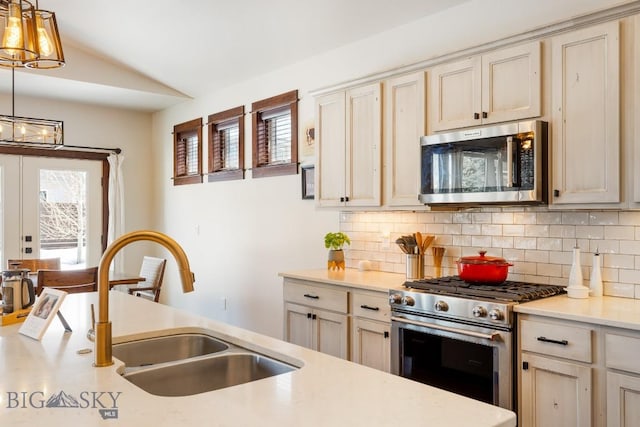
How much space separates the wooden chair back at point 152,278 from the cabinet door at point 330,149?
1.83 m

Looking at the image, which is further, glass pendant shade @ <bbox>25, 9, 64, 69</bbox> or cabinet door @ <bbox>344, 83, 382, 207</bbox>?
cabinet door @ <bbox>344, 83, 382, 207</bbox>

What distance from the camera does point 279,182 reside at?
15.9ft

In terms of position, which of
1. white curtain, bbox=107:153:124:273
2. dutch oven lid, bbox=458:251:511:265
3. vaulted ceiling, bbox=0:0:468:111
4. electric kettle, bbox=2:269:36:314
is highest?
vaulted ceiling, bbox=0:0:468:111

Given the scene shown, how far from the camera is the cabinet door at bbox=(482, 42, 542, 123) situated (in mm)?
2684

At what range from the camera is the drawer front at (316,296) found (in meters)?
3.37

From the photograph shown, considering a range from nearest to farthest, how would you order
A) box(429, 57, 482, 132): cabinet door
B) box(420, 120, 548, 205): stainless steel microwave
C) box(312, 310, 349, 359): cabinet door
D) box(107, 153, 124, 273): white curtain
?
box(420, 120, 548, 205): stainless steel microwave
box(429, 57, 482, 132): cabinet door
box(312, 310, 349, 359): cabinet door
box(107, 153, 124, 273): white curtain

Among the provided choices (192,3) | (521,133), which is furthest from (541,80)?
(192,3)

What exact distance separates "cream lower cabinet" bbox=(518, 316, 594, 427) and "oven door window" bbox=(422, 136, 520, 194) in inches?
29.2

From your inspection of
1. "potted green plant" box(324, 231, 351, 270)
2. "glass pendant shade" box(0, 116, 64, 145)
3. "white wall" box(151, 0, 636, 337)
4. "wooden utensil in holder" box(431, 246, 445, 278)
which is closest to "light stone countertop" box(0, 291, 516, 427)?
"wooden utensil in holder" box(431, 246, 445, 278)

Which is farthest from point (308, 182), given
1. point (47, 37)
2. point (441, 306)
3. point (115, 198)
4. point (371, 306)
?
point (115, 198)

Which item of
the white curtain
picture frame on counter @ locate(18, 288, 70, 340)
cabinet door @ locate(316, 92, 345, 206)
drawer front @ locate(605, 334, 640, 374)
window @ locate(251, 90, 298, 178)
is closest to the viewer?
picture frame on counter @ locate(18, 288, 70, 340)

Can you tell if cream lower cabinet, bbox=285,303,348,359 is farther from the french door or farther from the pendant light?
the french door

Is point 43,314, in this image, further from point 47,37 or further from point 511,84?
point 511,84

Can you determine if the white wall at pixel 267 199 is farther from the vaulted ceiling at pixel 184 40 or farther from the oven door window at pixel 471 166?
the oven door window at pixel 471 166
